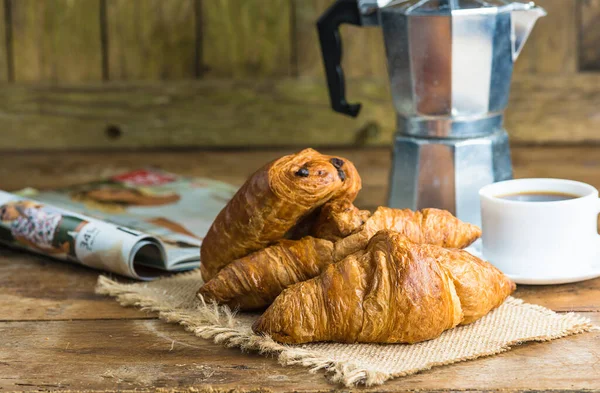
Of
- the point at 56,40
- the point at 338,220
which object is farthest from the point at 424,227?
the point at 56,40

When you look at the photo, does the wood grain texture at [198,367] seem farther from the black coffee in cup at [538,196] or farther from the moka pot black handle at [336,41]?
the moka pot black handle at [336,41]

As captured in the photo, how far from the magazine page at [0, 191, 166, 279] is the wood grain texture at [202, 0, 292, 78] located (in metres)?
0.71

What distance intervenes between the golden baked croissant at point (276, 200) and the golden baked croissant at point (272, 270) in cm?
2

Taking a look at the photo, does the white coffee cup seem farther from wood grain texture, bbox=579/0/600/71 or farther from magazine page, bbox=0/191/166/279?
wood grain texture, bbox=579/0/600/71

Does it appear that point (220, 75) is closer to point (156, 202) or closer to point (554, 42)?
point (156, 202)

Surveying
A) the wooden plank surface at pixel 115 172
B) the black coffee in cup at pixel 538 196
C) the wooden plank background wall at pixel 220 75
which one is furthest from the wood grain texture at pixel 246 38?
the black coffee in cup at pixel 538 196

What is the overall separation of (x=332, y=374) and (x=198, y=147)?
115cm

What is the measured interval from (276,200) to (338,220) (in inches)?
2.8

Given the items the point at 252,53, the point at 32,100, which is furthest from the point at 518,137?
the point at 32,100

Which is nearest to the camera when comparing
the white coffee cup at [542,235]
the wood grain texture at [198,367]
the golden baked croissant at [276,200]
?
the wood grain texture at [198,367]

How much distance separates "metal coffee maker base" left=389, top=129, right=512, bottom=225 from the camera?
1.10 meters

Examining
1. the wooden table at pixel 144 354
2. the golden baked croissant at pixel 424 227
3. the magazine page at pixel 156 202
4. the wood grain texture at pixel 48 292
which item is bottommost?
the wood grain texture at pixel 48 292

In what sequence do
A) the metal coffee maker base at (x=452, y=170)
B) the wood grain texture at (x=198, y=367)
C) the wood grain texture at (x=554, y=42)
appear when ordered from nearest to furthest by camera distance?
1. the wood grain texture at (x=198, y=367)
2. the metal coffee maker base at (x=452, y=170)
3. the wood grain texture at (x=554, y=42)

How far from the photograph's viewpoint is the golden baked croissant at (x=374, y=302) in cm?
74
